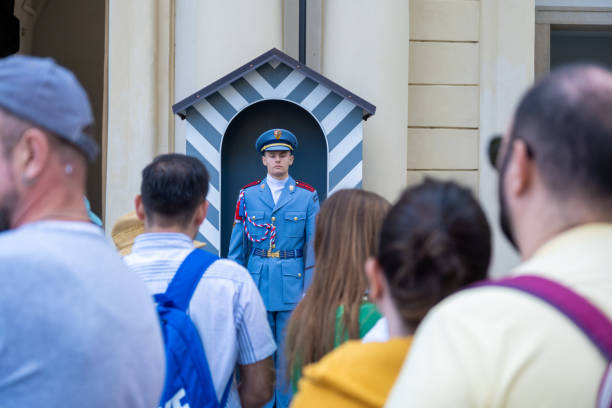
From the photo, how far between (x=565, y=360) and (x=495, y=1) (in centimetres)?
489

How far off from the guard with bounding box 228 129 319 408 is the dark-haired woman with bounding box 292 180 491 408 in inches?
120

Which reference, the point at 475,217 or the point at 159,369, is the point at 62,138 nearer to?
the point at 159,369

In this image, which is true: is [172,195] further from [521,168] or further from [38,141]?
[521,168]

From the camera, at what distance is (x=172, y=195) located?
2.07m

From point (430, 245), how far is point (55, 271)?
0.59 meters

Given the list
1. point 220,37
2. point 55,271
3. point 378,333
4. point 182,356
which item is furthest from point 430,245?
point 220,37

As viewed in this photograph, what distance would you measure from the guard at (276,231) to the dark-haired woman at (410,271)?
10.0 ft

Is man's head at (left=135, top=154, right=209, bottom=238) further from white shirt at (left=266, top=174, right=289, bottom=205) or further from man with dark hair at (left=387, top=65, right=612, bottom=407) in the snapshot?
white shirt at (left=266, top=174, right=289, bottom=205)

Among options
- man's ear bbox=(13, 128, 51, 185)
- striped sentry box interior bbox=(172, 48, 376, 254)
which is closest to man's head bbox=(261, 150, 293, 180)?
striped sentry box interior bbox=(172, 48, 376, 254)

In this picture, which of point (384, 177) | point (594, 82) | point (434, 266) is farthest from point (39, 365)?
point (384, 177)

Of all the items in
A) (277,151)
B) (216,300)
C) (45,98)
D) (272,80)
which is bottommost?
(216,300)

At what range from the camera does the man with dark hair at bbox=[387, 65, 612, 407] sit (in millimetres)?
853

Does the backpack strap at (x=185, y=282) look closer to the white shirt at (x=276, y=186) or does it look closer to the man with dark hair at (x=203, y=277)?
the man with dark hair at (x=203, y=277)

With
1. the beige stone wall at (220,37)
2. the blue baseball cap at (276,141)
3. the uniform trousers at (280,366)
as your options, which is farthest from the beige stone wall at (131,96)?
the uniform trousers at (280,366)
